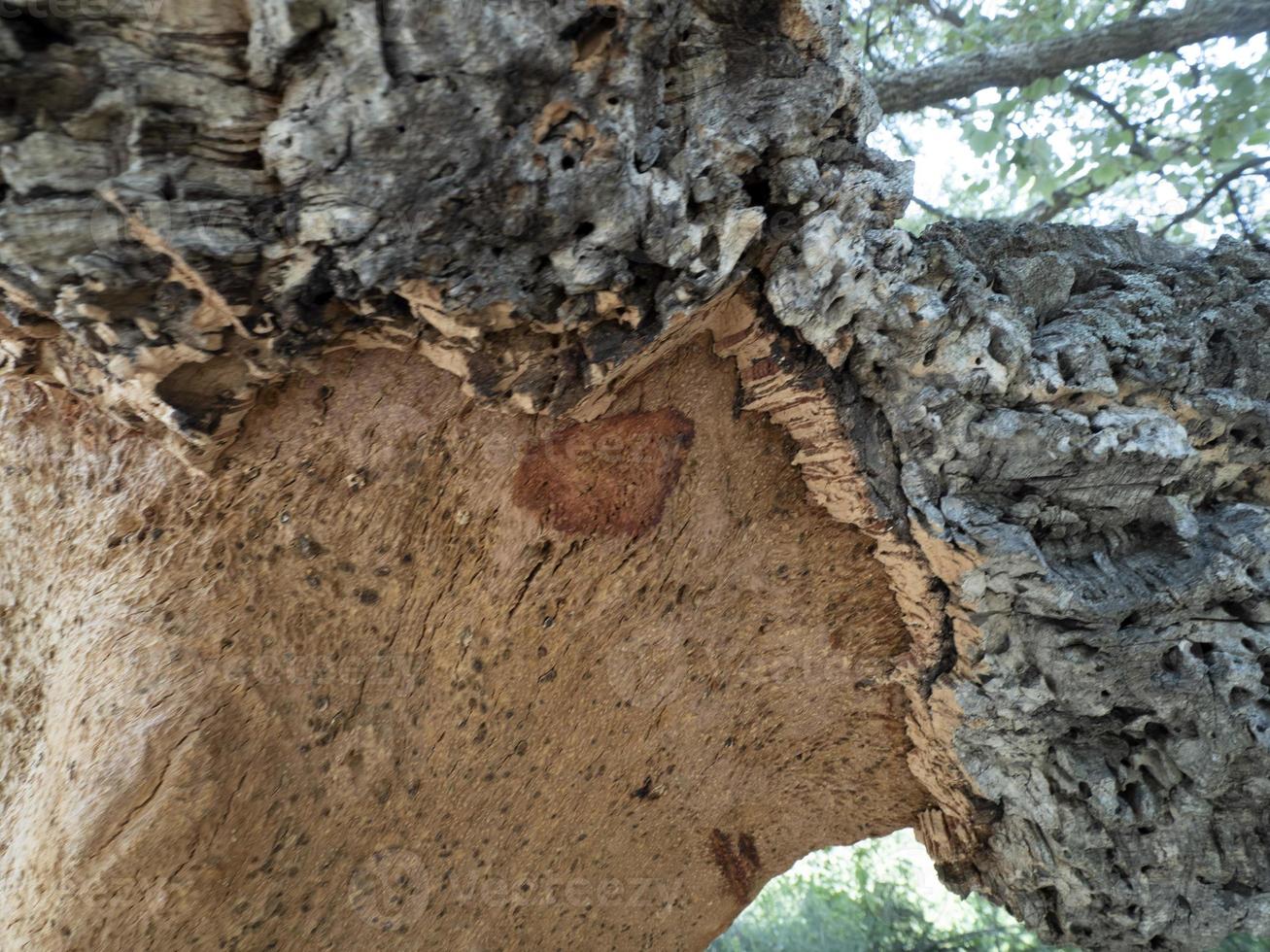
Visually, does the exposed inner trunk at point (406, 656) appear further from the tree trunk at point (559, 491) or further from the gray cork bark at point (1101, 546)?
the gray cork bark at point (1101, 546)

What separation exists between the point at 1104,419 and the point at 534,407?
1.13m

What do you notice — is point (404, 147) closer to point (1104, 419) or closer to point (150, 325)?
point (150, 325)

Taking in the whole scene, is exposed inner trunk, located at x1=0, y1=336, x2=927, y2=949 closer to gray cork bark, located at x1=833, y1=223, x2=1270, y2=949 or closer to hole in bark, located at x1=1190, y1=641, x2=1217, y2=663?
→ gray cork bark, located at x1=833, y1=223, x2=1270, y2=949

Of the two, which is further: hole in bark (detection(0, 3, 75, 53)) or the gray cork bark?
the gray cork bark

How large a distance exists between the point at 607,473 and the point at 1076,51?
3248 millimetres

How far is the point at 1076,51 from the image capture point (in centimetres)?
364

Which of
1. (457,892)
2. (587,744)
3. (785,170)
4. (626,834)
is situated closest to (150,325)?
(785,170)

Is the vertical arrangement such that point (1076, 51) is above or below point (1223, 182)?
above

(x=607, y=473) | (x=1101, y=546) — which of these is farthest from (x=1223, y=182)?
(x=607, y=473)

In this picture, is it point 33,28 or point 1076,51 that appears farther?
point 1076,51

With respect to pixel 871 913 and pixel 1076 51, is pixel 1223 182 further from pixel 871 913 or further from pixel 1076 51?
pixel 871 913

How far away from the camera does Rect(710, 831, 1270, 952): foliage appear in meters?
6.77

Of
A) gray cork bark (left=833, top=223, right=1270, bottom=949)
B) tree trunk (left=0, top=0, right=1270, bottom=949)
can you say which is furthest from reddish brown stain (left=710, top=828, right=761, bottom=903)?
gray cork bark (left=833, top=223, right=1270, bottom=949)

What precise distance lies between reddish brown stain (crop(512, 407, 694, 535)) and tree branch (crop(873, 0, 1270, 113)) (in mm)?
2773
